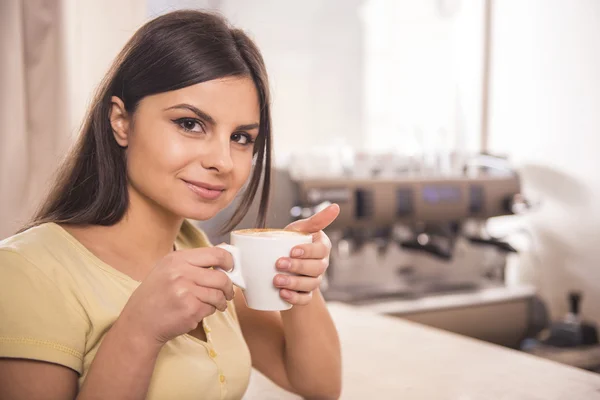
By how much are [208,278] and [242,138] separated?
10.2 inches

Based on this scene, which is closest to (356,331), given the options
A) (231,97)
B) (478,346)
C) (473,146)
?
(478,346)

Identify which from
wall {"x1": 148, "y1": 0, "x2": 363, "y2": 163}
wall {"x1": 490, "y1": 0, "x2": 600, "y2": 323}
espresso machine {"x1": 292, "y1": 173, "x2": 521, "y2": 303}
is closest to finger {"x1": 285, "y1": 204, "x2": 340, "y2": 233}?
espresso machine {"x1": 292, "y1": 173, "x2": 521, "y2": 303}

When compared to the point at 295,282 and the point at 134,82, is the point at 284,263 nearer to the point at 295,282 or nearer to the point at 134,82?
the point at 295,282

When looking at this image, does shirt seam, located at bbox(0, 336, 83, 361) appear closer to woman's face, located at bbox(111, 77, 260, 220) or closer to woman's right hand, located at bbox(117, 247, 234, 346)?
woman's right hand, located at bbox(117, 247, 234, 346)

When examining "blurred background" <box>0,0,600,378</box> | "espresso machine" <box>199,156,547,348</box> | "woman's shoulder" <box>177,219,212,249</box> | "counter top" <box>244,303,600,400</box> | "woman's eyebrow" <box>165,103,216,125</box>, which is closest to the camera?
"woman's eyebrow" <box>165,103,216,125</box>

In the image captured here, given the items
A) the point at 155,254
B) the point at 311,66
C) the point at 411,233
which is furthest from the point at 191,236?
the point at 311,66

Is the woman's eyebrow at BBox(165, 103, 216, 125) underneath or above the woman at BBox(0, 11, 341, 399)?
above

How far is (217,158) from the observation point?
2.33ft

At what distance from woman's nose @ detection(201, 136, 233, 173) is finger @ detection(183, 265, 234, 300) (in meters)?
0.16

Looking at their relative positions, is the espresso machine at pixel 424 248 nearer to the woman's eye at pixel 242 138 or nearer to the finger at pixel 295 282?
the woman's eye at pixel 242 138

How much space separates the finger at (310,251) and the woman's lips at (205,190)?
16cm

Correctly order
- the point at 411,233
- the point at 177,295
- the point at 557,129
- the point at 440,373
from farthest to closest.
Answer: the point at 557,129, the point at 411,233, the point at 440,373, the point at 177,295

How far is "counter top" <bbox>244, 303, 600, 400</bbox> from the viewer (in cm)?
83

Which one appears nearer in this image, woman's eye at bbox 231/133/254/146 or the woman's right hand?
the woman's right hand
